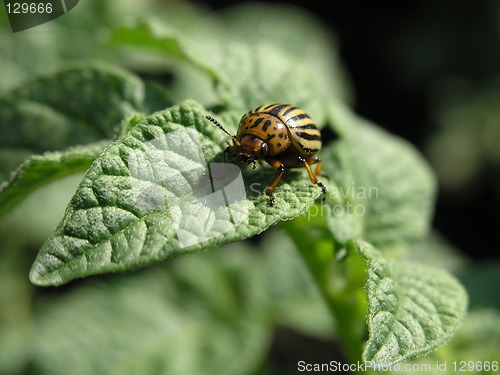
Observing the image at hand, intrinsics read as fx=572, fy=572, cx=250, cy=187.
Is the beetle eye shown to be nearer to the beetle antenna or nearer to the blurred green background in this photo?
the beetle antenna

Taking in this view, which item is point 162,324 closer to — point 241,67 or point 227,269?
point 227,269

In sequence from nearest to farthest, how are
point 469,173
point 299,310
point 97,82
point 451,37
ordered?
point 97,82
point 299,310
point 469,173
point 451,37

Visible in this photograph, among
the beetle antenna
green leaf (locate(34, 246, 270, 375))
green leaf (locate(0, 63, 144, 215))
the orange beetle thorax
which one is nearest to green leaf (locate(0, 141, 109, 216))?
green leaf (locate(0, 63, 144, 215))

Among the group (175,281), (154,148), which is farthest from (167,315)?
(154,148)

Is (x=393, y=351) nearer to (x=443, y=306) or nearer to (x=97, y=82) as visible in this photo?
(x=443, y=306)

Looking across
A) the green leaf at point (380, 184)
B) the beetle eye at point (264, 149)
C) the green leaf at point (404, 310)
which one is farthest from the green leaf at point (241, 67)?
the green leaf at point (404, 310)

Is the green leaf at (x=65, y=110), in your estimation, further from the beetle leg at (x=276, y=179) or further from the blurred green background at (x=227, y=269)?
the beetle leg at (x=276, y=179)

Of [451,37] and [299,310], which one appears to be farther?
[451,37]
